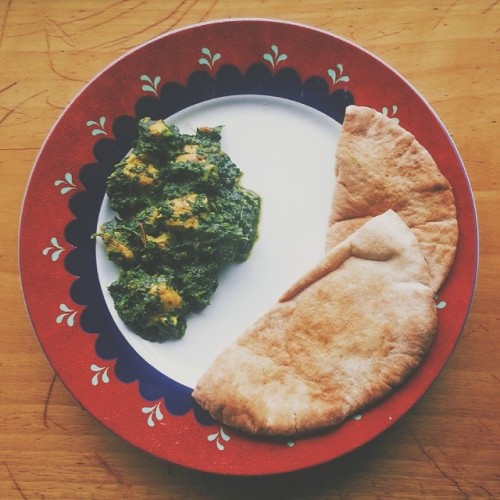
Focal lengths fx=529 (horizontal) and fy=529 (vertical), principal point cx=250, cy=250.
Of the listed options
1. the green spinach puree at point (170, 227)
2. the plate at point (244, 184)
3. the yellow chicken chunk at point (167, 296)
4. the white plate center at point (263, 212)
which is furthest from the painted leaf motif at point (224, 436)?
the yellow chicken chunk at point (167, 296)

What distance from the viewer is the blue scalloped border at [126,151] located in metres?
2.48

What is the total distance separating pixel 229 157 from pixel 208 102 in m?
0.30

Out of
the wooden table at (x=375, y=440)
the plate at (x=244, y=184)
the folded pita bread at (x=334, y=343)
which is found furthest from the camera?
the wooden table at (x=375, y=440)

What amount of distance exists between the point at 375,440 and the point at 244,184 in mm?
1371

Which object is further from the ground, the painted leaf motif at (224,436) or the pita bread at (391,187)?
the pita bread at (391,187)

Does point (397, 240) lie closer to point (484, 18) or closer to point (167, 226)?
point (167, 226)

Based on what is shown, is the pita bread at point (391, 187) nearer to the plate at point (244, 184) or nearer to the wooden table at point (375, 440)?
the plate at point (244, 184)

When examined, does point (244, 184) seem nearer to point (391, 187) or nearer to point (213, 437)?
point (391, 187)

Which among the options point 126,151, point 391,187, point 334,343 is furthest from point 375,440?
point 126,151

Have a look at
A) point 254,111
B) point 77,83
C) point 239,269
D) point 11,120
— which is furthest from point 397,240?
point 11,120

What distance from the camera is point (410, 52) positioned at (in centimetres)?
259

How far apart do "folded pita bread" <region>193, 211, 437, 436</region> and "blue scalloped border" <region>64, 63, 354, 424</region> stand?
33 centimetres

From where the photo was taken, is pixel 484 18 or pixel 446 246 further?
pixel 484 18

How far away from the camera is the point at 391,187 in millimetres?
2383
